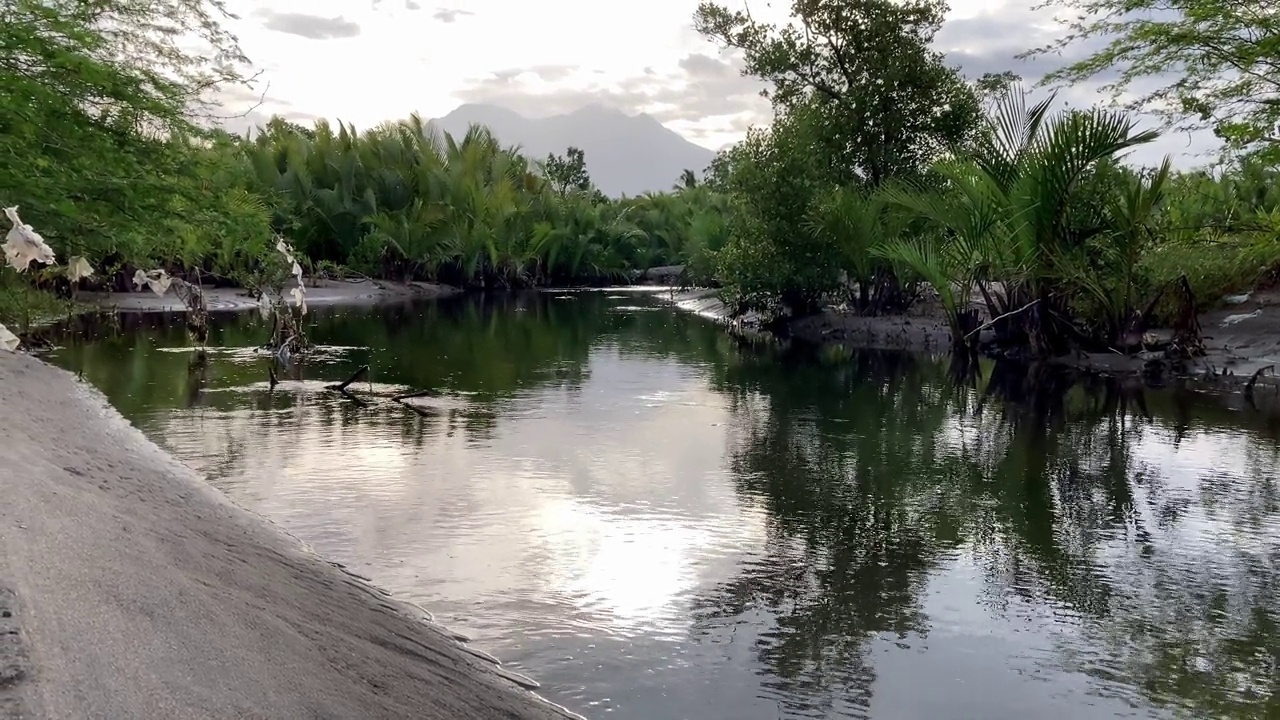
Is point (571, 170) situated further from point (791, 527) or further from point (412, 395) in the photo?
point (791, 527)

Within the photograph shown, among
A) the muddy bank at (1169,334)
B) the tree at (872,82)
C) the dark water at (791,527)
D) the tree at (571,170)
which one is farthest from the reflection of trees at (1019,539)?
the tree at (571,170)

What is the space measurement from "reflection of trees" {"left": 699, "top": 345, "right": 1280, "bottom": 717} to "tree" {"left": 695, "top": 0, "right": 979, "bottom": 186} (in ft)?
32.3

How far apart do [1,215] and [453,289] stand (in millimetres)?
28820

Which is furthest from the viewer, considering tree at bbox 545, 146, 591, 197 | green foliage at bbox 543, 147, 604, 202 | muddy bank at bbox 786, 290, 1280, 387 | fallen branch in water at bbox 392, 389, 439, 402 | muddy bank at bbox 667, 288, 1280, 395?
tree at bbox 545, 146, 591, 197

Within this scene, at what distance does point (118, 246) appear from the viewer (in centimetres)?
1288

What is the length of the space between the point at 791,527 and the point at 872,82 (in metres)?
15.5

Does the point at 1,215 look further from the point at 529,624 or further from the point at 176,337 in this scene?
the point at 176,337

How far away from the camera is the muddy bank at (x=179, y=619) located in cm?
272

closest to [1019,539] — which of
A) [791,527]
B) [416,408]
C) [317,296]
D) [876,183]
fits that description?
[791,527]

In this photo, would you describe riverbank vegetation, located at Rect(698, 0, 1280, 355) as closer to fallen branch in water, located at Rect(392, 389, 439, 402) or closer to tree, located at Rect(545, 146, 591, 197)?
fallen branch in water, located at Rect(392, 389, 439, 402)

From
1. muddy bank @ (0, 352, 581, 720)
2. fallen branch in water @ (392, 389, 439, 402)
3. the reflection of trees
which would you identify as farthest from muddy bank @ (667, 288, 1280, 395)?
muddy bank @ (0, 352, 581, 720)

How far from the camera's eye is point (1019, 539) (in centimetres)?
675

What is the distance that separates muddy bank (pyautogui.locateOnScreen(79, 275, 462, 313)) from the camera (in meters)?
23.8

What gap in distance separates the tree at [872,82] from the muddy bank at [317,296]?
14.0m
